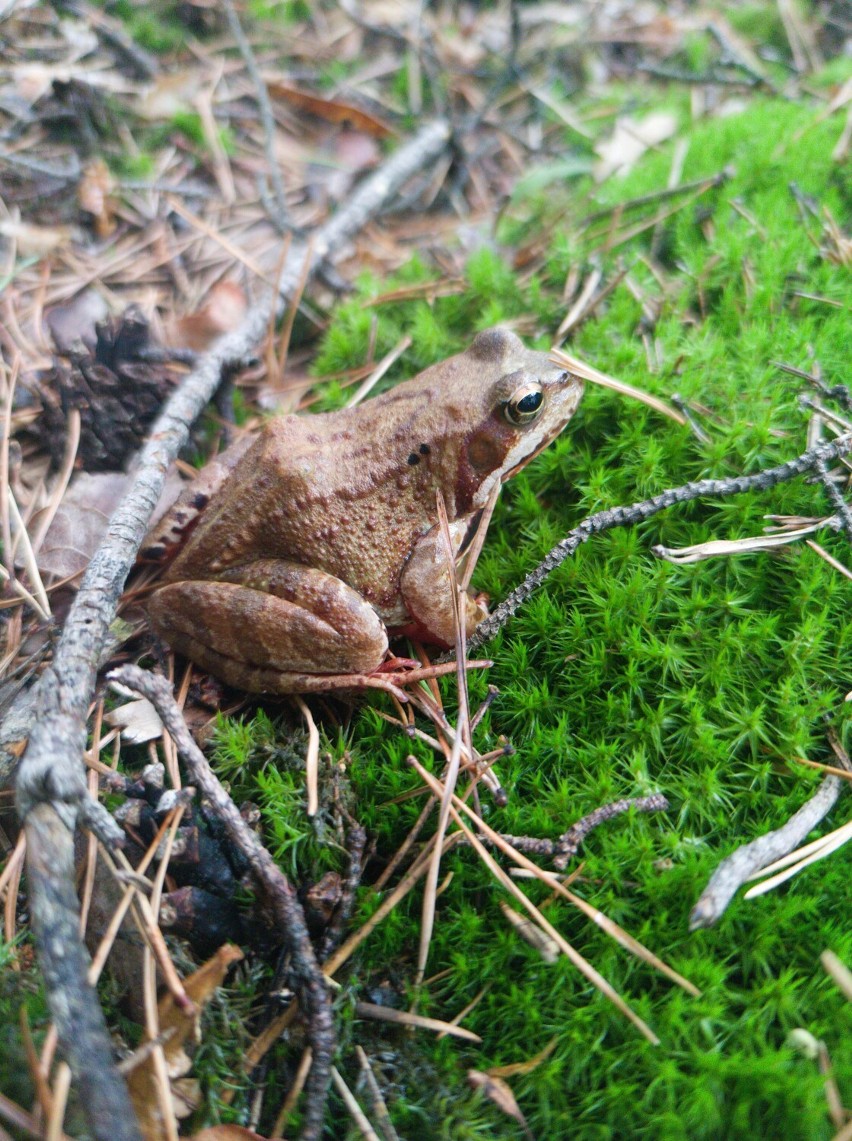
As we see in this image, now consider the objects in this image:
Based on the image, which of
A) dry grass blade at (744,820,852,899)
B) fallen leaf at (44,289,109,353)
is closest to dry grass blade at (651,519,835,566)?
dry grass blade at (744,820,852,899)

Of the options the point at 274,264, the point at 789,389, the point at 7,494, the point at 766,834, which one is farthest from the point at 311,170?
the point at 766,834

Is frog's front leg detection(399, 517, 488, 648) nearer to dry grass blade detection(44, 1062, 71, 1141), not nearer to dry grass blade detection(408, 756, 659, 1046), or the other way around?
dry grass blade detection(408, 756, 659, 1046)

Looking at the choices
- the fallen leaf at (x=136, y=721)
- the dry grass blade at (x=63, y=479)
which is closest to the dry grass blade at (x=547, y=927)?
the fallen leaf at (x=136, y=721)

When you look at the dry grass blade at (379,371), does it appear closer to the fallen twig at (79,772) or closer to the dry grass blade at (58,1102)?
the fallen twig at (79,772)

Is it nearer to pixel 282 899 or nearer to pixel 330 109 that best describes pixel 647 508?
pixel 282 899

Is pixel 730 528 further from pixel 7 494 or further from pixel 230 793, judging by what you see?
pixel 7 494

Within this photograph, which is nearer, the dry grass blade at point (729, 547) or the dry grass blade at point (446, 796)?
the dry grass blade at point (446, 796)
